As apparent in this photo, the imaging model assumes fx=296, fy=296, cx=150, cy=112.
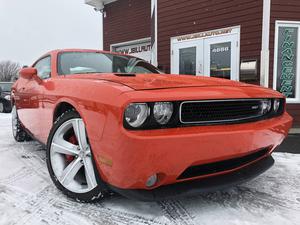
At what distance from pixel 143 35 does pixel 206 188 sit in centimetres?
971

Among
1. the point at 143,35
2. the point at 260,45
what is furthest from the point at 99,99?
the point at 143,35

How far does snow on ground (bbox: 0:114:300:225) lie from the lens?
1.96 m

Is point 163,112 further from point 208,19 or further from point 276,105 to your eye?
point 208,19

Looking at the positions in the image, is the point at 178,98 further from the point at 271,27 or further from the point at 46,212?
the point at 271,27

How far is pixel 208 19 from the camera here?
7336 mm

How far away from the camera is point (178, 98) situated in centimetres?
180

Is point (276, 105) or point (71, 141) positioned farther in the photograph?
point (276, 105)

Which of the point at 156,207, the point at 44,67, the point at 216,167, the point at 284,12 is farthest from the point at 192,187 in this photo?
the point at 284,12

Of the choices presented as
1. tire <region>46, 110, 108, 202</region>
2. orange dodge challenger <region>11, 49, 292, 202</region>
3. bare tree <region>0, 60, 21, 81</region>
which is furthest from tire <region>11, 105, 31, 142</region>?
bare tree <region>0, 60, 21, 81</region>

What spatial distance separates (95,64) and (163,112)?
5.01 ft

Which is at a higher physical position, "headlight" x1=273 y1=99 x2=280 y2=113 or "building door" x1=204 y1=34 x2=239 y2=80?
"building door" x1=204 y1=34 x2=239 y2=80

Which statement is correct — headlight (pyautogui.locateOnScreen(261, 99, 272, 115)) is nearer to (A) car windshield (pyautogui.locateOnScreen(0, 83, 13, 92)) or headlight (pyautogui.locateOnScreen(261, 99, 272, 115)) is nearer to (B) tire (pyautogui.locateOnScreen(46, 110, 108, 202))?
(B) tire (pyautogui.locateOnScreen(46, 110, 108, 202))

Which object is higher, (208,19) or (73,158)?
(208,19)

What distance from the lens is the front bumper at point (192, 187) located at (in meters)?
1.79
